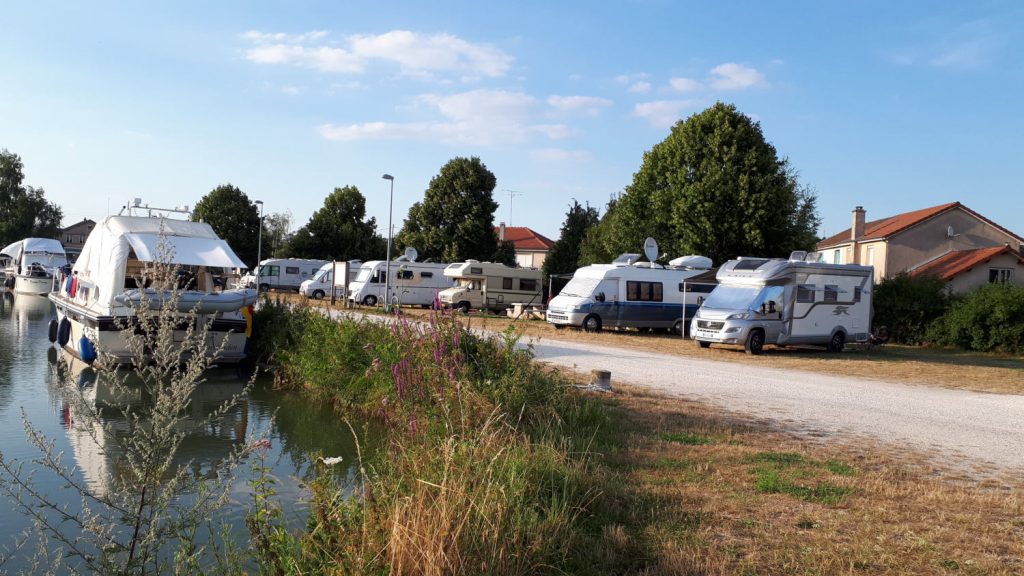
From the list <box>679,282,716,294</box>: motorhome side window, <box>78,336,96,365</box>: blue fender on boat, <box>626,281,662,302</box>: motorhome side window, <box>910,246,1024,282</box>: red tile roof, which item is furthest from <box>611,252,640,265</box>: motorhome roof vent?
<box>78,336,96,365</box>: blue fender on boat

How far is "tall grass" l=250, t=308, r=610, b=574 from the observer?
4125 millimetres

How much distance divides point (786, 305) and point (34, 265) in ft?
131

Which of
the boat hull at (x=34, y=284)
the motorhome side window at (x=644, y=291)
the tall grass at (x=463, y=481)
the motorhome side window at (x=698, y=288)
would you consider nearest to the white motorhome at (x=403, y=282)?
the motorhome side window at (x=644, y=291)

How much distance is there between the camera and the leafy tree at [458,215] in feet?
A: 152

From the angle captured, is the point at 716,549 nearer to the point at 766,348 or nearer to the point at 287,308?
the point at 287,308

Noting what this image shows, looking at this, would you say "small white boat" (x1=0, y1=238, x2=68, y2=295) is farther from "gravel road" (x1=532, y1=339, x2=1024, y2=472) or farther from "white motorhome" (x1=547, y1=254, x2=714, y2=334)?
"gravel road" (x1=532, y1=339, x2=1024, y2=472)

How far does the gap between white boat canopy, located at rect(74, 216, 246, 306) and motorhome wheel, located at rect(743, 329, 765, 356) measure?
1204 cm

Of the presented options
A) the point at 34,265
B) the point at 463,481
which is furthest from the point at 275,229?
the point at 463,481

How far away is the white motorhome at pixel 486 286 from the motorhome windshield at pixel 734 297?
14.4m

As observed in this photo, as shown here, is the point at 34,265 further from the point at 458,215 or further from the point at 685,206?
the point at 685,206

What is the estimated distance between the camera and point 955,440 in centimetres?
873

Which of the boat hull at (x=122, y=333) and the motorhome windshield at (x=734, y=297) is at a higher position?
the motorhome windshield at (x=734, y=297)

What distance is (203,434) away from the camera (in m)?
10.3

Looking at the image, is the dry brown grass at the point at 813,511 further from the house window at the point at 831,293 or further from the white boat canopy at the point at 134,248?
the house window at the point at 831,293
